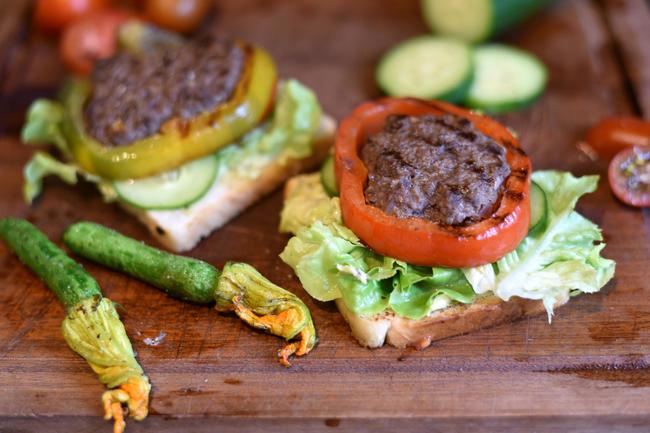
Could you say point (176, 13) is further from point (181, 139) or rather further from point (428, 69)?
point (428, 69)

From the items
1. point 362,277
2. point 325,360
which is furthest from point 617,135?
point 325,360

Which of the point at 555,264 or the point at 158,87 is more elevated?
the point at 158,87

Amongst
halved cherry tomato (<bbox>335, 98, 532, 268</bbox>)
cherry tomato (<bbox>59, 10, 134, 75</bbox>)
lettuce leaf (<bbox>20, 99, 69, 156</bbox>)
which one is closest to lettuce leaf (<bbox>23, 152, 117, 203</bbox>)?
lettuce leaf (<bbox>20, 99, 69, 156</bbox>)

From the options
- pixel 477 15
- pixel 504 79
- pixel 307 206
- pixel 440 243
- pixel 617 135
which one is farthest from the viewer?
pixel 477 15

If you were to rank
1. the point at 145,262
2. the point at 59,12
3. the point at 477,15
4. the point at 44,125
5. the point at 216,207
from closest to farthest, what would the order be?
the point at 145,262 < the point at 216,207 < the point at 44,125 < the point at 477,15 < the point at 59,12

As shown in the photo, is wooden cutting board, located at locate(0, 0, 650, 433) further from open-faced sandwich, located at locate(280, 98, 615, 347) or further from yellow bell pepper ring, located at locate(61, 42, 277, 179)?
yellow bell pepper ring, located at locate(61, 42, 277, 179)

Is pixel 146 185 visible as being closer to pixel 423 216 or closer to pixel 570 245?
pixel 423 216

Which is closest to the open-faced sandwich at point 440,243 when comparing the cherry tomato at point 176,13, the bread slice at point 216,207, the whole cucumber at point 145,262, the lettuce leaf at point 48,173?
the whole cucumber at point 145,262
